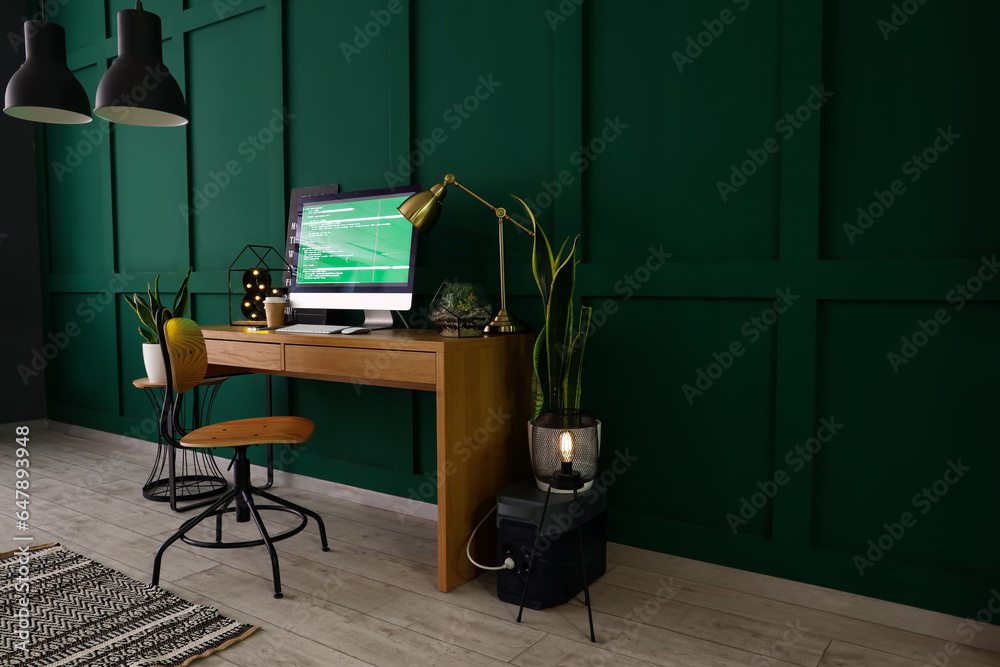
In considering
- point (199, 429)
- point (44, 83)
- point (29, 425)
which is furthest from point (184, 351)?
point (29, 425)

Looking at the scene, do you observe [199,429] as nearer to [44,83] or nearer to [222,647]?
[222,647]

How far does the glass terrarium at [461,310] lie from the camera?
230 centimetres

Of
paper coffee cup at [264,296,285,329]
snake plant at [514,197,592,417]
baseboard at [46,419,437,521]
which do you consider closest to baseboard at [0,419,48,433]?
baseboard at [46,419,437,521]

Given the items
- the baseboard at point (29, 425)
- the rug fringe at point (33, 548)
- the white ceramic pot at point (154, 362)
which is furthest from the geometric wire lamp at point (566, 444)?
the baseboard at point (29, 425)

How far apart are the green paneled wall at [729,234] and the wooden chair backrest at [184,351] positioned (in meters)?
0.91

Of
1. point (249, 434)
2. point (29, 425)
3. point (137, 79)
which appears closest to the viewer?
point (249, 434)

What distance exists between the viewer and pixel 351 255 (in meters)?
2.77

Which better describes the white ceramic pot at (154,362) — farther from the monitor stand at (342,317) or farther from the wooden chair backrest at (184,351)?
the wooden chair backrest at (184,351)

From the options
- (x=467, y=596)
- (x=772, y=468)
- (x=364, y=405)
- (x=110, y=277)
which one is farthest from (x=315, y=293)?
(x=110, y=277)

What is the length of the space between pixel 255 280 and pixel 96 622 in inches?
62.9

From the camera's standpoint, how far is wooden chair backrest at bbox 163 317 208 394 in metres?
2.19

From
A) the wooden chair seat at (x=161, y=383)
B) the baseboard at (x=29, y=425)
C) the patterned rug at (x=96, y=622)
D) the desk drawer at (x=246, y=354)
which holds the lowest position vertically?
the baseboard at (x=29, y=425)

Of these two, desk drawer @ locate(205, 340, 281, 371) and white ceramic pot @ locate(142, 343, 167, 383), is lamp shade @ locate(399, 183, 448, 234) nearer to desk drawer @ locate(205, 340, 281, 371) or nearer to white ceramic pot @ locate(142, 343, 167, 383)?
desk drawer @ locate(205, 340, 281, 371)

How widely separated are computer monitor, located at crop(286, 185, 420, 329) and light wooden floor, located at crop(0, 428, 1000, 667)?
2.91ft
